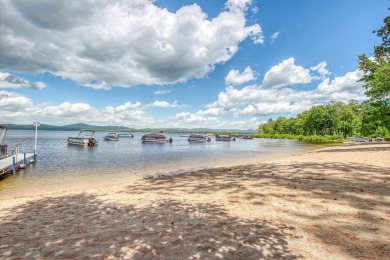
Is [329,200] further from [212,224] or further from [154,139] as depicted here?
[154,139]

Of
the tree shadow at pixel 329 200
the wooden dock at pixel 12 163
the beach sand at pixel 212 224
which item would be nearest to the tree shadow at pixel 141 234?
the beach sand at pixel 212 224

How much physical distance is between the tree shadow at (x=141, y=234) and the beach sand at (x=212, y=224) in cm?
2

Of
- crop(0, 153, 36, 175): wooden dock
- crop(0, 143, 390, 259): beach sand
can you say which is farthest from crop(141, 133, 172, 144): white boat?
crop(0, 143, 390, 259): beach sand

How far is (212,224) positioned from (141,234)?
77.1 inches

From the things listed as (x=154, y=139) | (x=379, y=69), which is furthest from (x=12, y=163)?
(x=154, y=139)

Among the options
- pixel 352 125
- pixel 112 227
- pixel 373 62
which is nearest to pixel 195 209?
pixel 112 227

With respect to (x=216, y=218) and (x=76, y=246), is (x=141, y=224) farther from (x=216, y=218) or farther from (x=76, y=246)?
(x=216, y=218)

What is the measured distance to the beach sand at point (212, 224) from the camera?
501 cm

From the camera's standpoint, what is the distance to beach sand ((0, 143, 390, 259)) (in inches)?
197

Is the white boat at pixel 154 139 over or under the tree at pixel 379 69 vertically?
under

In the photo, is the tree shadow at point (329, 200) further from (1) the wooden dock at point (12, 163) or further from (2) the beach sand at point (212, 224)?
(1) the wooden dock at point (12, 163)

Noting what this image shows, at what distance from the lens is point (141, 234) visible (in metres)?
6.00

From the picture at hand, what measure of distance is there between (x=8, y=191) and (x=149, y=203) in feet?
42.6

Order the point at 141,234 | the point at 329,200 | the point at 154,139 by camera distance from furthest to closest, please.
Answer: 1. the point at 154,139
2. the point at 329,200
3. the point at 141,234
